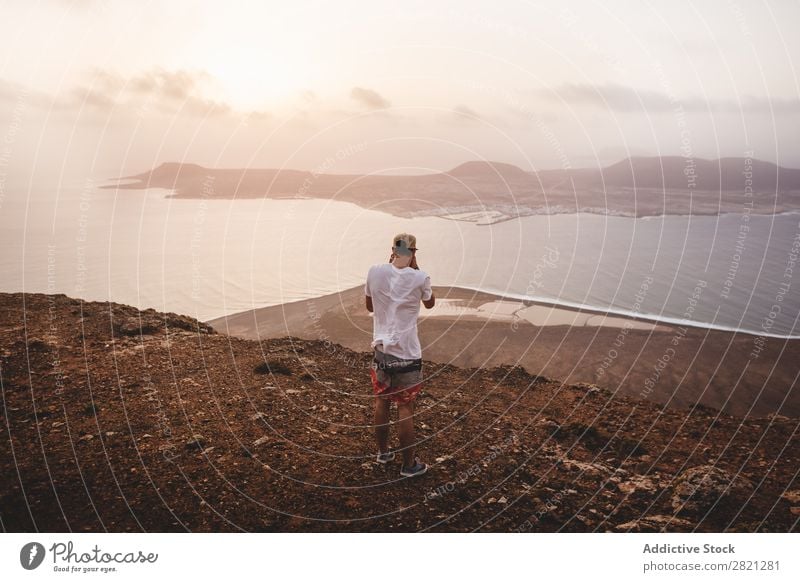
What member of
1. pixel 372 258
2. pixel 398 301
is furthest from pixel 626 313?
pixel 398 301

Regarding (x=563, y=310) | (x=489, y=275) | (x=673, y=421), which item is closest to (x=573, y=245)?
(x=489, y=275)

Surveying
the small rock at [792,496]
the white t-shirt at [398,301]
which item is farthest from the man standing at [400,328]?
the small rock at [792,496]

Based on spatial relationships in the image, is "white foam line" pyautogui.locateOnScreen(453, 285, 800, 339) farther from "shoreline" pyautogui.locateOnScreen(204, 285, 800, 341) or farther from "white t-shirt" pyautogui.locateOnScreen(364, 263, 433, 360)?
"white t-shirt" pyautogui.locateOnScreen(364, 263, 433, 360)

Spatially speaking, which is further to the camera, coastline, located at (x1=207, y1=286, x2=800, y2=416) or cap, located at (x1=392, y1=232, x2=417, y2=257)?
coastline, located at (x1=207, y1=286, x2=800, y2=416)

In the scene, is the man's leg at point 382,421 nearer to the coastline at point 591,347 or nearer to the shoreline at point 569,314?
the coastline at point 591,347

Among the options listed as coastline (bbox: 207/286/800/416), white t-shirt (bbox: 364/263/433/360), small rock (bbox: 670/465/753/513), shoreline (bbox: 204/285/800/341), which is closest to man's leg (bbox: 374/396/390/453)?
white t-shirt (bbox: 364/263/433/360)

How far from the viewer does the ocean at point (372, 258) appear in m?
15.7

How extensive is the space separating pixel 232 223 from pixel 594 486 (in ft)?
77.0

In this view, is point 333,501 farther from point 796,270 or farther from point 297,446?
point 796,270

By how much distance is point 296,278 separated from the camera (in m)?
17.6

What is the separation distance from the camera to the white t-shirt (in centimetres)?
583

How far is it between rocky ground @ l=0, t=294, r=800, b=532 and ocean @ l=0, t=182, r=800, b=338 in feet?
22.4

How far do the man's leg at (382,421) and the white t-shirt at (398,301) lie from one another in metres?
0.69

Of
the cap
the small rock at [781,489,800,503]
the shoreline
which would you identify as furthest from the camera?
the shoreline
